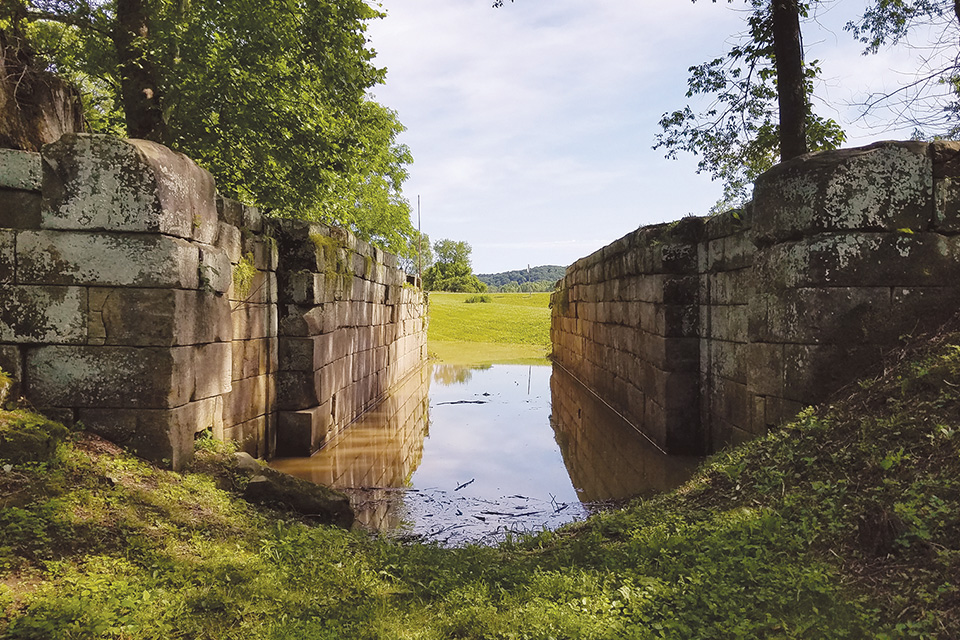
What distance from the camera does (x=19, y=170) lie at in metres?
4.23

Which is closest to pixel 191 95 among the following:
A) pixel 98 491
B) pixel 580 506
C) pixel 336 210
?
pixel 336 210

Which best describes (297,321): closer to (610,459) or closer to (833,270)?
(610,459)

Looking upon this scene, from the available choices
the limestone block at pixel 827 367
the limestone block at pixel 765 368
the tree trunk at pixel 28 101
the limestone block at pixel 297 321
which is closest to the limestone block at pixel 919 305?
the limestone block at pixel 827 367

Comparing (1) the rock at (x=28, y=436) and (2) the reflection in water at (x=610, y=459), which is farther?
(2) the reflection in water at (x=610, y=459)

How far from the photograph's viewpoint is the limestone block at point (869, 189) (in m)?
4.54

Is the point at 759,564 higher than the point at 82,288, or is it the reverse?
the point at 82,288

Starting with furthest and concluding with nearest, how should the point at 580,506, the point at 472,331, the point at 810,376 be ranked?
the point at 472,331, the point at 580,506, the point at 810,376

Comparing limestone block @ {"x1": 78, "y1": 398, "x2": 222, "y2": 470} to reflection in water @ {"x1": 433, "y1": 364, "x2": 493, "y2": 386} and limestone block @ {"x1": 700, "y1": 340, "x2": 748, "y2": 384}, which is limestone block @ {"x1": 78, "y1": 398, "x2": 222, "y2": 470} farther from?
reflection in water @ {"x1": 433, "y1": 364, "x2": 493, "y2": 386}

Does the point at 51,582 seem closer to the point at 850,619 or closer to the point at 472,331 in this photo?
the point at 850,619

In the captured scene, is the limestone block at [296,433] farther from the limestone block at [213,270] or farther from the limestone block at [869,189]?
the limestone block at [869,189]

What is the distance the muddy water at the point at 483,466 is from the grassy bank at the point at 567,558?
1.21 metres

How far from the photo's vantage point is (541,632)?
8.23 feet

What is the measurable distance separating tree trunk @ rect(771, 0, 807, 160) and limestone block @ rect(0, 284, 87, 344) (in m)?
7.32

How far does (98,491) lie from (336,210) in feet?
43.8
